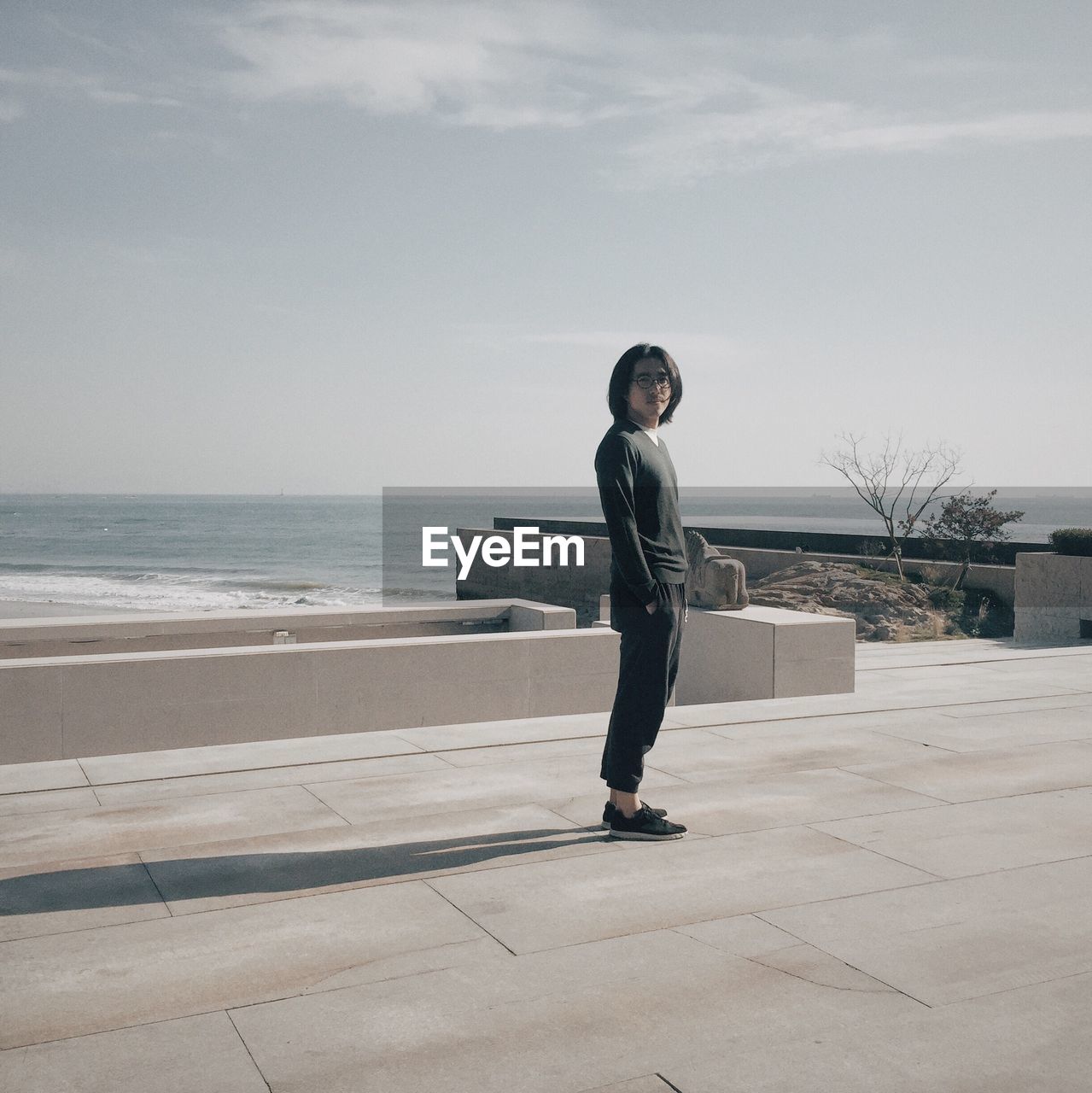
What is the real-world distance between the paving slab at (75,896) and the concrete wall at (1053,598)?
44.4ft

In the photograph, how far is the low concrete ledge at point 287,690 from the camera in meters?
6.27

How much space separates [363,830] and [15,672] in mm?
3091

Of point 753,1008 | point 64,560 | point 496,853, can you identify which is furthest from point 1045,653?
point 64,560

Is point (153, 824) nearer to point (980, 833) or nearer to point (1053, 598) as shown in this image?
point (980, 833)

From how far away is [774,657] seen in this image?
7500 millimetres

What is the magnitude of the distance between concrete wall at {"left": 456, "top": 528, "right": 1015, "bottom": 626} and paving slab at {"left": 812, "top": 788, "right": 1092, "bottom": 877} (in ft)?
48.5

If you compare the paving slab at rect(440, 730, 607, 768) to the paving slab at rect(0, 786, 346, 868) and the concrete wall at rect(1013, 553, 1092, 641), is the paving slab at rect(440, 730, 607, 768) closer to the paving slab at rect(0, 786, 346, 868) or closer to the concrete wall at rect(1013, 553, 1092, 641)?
the paving slab at rect(0, 786, 346, 868)

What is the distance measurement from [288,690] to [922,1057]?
5.00 metres

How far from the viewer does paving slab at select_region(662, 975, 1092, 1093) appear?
2307 millimetres

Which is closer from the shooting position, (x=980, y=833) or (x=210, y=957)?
(x=210, y=957)

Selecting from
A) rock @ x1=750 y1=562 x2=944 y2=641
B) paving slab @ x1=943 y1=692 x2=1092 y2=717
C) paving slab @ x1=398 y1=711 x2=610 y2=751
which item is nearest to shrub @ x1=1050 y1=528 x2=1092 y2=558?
rock @ x1=750 y1=562 x2=944 y2=641

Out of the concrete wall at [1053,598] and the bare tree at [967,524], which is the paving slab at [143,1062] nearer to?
the concrete wall at [1053,598]

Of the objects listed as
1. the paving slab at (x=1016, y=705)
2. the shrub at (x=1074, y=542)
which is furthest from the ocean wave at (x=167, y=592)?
the paving slab at (x=1016, y=705)

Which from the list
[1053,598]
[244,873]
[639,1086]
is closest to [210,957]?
[244,873]
